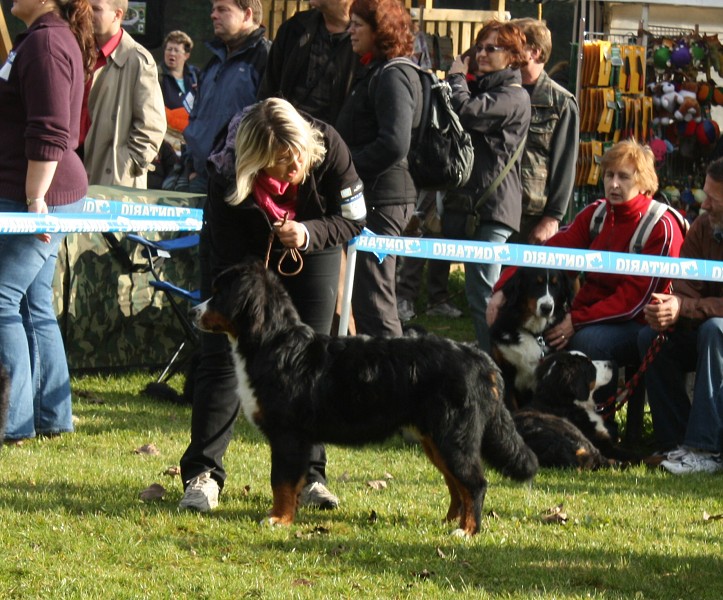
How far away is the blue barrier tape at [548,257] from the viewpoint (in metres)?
6.32

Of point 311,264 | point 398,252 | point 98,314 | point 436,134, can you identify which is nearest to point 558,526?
point 311,264

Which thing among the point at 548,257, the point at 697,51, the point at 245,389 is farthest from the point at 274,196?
the point at 697,51

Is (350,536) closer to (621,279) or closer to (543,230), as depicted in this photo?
(621,279)

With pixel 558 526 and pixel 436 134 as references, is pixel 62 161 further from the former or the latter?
pixel 558 526

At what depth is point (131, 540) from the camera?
4.48 meters

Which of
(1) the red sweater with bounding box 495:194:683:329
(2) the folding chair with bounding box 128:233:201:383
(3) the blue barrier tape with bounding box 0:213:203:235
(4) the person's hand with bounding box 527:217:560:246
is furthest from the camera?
(4) the person's hand with bounding box 527:217:560:246

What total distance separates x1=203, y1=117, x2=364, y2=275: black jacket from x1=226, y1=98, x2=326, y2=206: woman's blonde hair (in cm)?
15

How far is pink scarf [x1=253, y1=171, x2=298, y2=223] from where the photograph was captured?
15.7 ft

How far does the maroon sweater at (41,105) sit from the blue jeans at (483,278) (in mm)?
3002

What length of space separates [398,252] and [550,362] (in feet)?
3.68

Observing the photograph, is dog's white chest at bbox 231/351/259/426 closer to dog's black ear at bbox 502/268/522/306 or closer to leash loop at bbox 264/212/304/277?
leash loop at bbox 264/212/304/277

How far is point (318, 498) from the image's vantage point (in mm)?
5164

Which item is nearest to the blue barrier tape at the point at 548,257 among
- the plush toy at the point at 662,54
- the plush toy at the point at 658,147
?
the plush toy at the point at 658,147

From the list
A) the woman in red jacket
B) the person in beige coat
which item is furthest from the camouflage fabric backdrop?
the woman in red jacket
